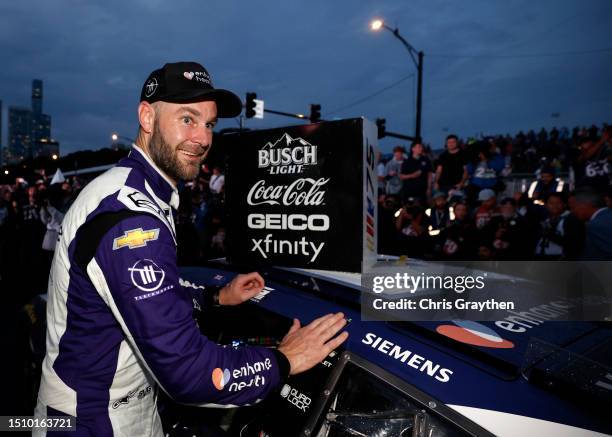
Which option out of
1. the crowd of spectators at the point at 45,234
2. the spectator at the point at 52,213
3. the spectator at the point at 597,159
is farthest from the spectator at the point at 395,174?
the spectator at the point at 52,213

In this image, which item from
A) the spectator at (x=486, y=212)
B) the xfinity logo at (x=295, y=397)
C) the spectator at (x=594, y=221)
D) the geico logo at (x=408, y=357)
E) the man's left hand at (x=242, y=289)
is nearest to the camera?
the geico logo at (x=408, y=357)

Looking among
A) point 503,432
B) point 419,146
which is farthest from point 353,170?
point 419,146

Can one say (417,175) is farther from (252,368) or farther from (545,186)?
(252,368)

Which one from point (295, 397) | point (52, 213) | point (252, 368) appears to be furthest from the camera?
point (52, 213)

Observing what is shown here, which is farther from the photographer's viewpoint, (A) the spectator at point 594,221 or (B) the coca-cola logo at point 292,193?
(A) the spectator at point 594,221

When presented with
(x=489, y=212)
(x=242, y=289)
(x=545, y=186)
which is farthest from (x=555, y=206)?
(x=242, y=289)

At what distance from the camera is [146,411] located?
1.72m

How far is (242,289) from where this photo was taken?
224 centimetres

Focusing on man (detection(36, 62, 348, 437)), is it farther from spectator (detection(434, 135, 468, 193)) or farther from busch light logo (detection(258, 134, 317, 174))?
spectator (detection(434, 135, 468, 193))

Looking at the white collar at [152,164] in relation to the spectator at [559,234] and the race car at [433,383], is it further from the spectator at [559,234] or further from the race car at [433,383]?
the spectator at [559,234]

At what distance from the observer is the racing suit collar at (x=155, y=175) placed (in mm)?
1722

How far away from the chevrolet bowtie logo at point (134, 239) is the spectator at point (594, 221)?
4509 millimetres

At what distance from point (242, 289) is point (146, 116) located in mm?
1032

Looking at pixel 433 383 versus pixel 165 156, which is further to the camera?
pixel 165 156
